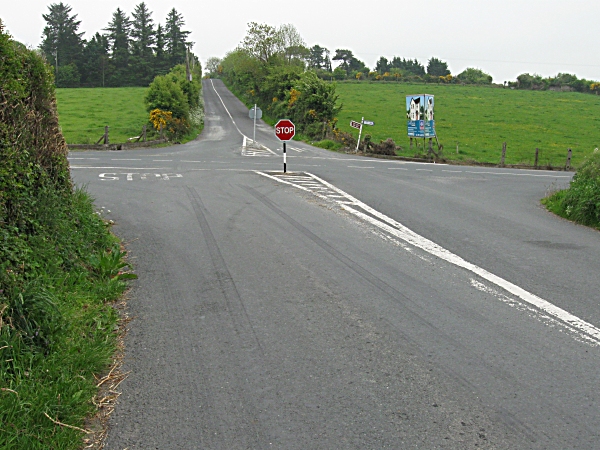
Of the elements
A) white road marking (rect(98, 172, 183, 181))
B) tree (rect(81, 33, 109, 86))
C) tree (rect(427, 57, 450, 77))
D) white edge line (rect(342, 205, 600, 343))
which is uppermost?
tree (rect(427, 57, 450, 77))

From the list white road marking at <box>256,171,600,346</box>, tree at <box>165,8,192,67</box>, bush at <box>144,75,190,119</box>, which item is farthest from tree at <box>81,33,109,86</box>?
white road marking at <box>256,171,600,346</box>

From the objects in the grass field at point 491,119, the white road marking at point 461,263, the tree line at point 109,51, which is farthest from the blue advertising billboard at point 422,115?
the tree line at point 109,51

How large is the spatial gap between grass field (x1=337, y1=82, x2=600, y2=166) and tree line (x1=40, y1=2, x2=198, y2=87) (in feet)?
120

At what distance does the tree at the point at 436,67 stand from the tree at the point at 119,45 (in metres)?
86.3

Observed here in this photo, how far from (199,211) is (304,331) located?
7.04 m

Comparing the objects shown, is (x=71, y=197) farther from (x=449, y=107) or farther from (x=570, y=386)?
(x=449, y=107)

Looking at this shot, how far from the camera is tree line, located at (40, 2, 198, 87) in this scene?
3932 inches

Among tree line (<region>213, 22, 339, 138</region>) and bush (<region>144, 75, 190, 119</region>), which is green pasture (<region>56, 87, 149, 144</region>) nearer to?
bush (<region>144, 75, 190, 119</region>)

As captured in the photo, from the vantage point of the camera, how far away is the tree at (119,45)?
105m

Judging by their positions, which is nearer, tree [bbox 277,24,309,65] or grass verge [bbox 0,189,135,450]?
grass verge [bbox 0,189,135,450]

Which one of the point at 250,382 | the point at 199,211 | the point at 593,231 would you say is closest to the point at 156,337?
the point at 250,382

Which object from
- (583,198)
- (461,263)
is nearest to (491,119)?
(583,198)

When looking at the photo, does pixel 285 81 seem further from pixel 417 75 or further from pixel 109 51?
pixel 417 75

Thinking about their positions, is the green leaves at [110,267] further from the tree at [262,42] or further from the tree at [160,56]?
the tree at [160,56]
